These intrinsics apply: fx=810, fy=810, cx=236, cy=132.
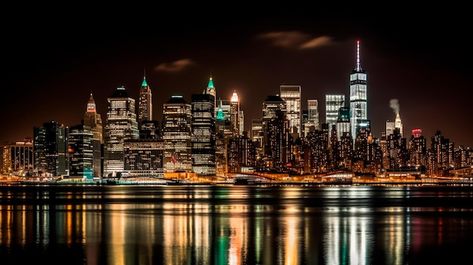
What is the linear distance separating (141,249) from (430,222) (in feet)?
76.6

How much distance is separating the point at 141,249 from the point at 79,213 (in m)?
27.5

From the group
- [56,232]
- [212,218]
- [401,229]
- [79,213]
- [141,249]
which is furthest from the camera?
[79,213]

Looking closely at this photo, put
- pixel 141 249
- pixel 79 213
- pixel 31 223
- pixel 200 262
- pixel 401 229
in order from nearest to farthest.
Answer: pixel 200 262
pixel 141 249
pixel 401 229
pixel 31 223
pixel 79 213

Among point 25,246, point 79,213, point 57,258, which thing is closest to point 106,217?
point 79,213

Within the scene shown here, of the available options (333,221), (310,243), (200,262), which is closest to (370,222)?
(333,221)

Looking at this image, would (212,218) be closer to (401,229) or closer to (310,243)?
(401,229)

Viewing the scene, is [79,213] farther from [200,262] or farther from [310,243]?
[200,262]

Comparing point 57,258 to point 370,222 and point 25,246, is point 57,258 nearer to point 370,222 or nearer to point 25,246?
point 25,246

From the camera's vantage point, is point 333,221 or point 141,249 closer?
point 141,249

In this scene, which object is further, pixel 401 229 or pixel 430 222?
pixel 430 222

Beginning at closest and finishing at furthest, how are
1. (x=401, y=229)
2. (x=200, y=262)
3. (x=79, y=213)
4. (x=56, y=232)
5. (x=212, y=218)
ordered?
(x=200, y=262) < (x=56, y=232) < (x=401, y=229) < (x=212, y=218) < (x=79, y=213)

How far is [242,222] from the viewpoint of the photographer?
162 feet

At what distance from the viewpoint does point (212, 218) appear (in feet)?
175

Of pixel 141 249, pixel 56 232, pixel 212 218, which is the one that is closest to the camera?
pixel 141 249
